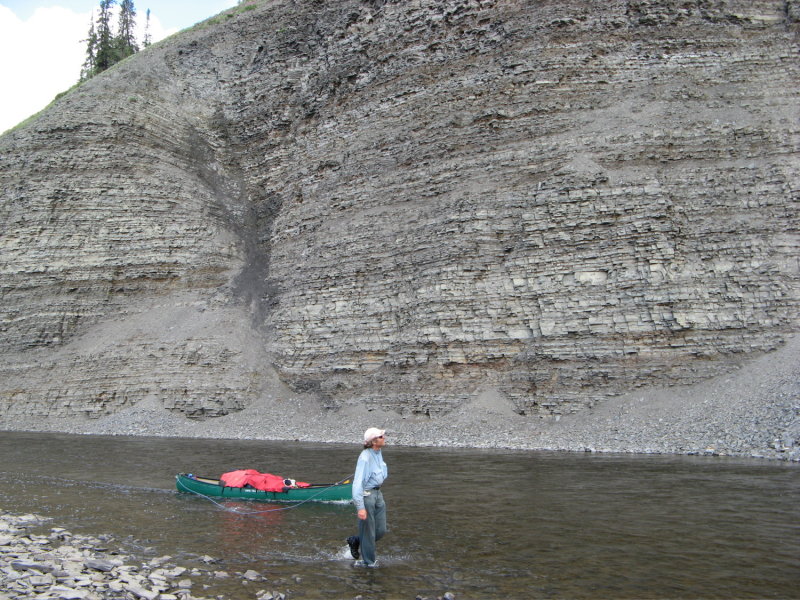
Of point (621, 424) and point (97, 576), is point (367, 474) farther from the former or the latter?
point (621, 424)

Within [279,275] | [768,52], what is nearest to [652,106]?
[768,52]

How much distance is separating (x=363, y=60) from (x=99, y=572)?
92.8ft

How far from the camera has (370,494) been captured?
24.5 feet

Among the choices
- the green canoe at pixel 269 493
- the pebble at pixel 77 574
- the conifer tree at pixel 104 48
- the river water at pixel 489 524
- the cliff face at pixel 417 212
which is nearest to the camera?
the pebble at pixel 77 574

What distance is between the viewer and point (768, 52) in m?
23.9

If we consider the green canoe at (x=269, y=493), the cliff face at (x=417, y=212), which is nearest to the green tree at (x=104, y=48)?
the cliff face at (x=417, y=212)

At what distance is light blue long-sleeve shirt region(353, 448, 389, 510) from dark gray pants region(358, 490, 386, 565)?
6.2 inches

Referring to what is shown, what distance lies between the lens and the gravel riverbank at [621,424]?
53.5ft

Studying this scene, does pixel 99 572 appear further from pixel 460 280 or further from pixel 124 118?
pixel 124 118

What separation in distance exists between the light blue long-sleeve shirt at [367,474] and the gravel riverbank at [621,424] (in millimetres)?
11456

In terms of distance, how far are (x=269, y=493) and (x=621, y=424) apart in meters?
11.0

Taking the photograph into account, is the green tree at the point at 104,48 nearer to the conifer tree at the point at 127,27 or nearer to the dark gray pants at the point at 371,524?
the conifer tree at the point at 127,27

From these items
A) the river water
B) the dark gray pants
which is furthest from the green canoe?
the dark gray pants

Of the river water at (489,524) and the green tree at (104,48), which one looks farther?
the green tree at (104,48)
